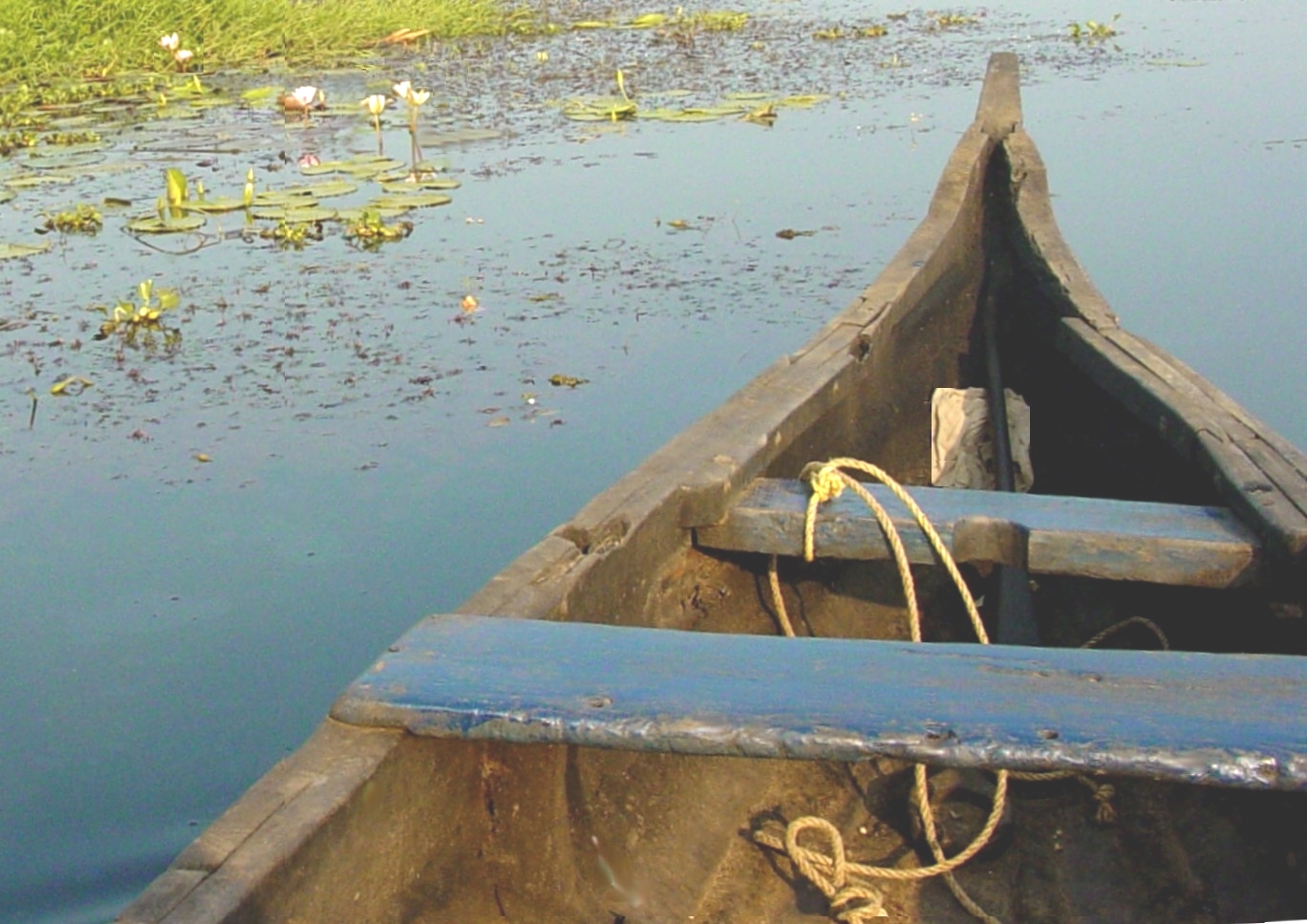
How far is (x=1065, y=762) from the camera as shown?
1.25 metres

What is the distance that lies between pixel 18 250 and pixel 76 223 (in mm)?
437

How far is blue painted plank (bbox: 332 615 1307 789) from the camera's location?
1258 millimetres

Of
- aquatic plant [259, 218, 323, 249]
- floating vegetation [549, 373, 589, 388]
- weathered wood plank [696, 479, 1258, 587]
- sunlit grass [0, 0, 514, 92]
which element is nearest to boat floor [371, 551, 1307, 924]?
weathered wood plank [696, 479, 1258, 587]

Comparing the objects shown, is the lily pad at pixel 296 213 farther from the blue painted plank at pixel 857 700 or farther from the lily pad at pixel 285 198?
the blue painted plank at pixel 857 700

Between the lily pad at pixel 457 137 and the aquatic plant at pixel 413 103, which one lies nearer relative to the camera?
the aquatic plant at pixel 413 103

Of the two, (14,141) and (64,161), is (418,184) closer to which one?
(64,161)

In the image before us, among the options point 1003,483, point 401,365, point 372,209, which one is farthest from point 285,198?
point 1003,483

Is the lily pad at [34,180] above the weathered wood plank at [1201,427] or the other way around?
above

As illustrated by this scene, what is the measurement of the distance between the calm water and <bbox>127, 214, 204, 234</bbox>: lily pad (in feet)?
0.37

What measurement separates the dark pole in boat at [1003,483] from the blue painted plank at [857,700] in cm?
Answer: 55

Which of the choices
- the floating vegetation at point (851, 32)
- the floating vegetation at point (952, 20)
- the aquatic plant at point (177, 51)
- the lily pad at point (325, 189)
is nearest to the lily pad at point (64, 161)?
the lily pad at point (325, 189)

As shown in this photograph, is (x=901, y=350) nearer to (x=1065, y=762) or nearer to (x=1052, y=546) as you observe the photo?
(x=1052, y=546)

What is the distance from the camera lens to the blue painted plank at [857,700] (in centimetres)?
126

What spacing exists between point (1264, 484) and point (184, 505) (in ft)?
8.44
